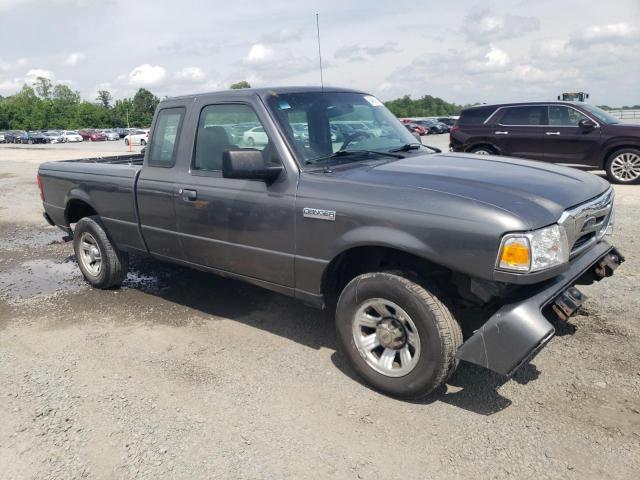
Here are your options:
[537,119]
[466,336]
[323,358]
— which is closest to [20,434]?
[323,358]

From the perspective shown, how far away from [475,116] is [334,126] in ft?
32.1

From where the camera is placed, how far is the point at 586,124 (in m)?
11.4

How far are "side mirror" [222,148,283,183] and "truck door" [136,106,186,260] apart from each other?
3.60ft

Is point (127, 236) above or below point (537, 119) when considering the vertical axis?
below

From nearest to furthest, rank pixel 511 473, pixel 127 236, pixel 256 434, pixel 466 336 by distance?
pixel 511 473, pixel 256 434, pixel 466 336, pixel 127 236

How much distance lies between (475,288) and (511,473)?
3.15ft

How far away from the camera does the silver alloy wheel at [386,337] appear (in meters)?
3.24

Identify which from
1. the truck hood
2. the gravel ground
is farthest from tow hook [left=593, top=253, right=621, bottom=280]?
the gravel ground

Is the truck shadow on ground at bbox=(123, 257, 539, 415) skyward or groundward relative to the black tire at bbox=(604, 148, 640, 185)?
groundward

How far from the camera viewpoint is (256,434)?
3021 mm

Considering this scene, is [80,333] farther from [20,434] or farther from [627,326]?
[627,326]

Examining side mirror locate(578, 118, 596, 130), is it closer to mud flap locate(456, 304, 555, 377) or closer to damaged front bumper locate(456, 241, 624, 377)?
damaged front bumper locate(456, 241, 624, 377)

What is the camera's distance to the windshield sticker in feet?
15.3

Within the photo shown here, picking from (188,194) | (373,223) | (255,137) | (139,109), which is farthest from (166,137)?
(139,109)
